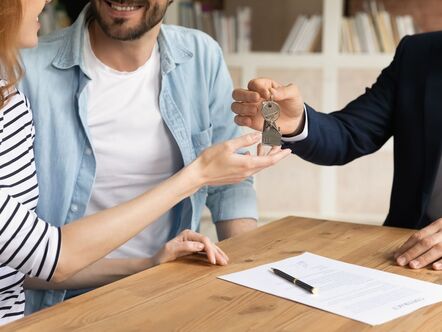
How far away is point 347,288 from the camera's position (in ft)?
4.10

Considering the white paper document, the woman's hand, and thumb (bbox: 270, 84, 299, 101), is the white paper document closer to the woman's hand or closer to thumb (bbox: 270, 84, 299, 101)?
the woman's hand

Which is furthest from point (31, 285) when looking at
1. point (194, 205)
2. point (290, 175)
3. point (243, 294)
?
point (290, 175)

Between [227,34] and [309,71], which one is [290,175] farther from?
[227,34]

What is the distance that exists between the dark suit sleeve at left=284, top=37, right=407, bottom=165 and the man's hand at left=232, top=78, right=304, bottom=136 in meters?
0.12

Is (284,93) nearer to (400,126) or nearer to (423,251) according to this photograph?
(400,126)

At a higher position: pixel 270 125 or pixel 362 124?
pixel 270 125

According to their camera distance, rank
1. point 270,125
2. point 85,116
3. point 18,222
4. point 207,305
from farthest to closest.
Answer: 1. point 85,116
2. point 270,125
3. point 18,222
4. point 207,305

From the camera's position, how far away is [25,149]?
5.19ft

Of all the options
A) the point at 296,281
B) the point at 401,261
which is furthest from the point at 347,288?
the point at 401,261

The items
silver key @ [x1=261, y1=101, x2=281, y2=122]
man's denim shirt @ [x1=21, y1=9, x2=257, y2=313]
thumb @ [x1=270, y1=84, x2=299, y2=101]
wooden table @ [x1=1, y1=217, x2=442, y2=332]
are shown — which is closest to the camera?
wooden table @ [x1=1, y1=217, x2=442, y2=332]

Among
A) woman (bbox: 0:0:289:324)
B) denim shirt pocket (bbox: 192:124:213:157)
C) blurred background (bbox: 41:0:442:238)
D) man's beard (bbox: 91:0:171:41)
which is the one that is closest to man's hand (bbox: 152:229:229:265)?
woman (bbox: 0:0:289:324)

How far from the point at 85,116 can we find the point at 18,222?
2.01 ft

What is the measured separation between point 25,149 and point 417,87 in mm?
1077

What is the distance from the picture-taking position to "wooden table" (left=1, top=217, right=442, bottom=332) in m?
1.09
